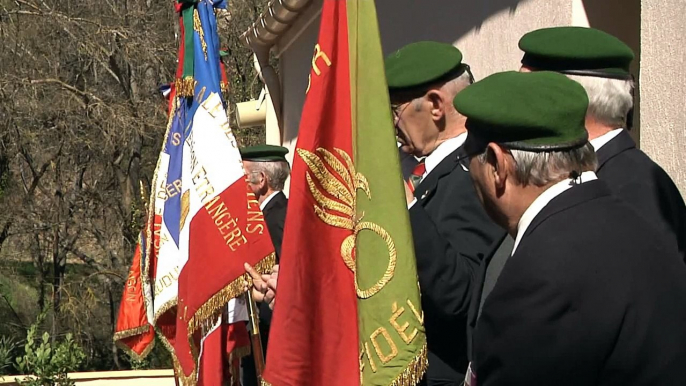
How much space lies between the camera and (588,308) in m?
2.01

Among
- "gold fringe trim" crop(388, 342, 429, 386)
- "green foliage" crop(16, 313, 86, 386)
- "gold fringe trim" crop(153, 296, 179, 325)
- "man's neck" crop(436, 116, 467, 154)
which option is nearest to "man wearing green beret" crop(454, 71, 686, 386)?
"gold fringe trim" crop(388, 342, 429, 386)

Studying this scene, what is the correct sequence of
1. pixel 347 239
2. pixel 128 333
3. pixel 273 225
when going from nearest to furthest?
pixel 347 239, pixel 273 225, pixel 128 333

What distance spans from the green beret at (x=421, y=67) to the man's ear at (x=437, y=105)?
0.13ft

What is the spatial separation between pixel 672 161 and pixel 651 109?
25 cm

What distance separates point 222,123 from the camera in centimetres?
501

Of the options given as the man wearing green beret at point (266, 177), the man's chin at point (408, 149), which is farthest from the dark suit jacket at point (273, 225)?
the man's chin at point (408, 149)

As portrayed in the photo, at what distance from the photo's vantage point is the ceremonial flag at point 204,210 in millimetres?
4605

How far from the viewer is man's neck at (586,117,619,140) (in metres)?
2.79

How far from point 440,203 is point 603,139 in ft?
1.75

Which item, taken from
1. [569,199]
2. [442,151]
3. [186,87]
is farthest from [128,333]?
[569,199]

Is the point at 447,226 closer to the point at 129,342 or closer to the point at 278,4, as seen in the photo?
the point at 129,342

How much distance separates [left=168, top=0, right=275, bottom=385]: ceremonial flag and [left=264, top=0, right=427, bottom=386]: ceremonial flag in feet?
5.57

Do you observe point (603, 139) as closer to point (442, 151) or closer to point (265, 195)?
point (442, 151)

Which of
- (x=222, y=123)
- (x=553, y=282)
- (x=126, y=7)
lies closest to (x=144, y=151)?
(x=126, y=7)
